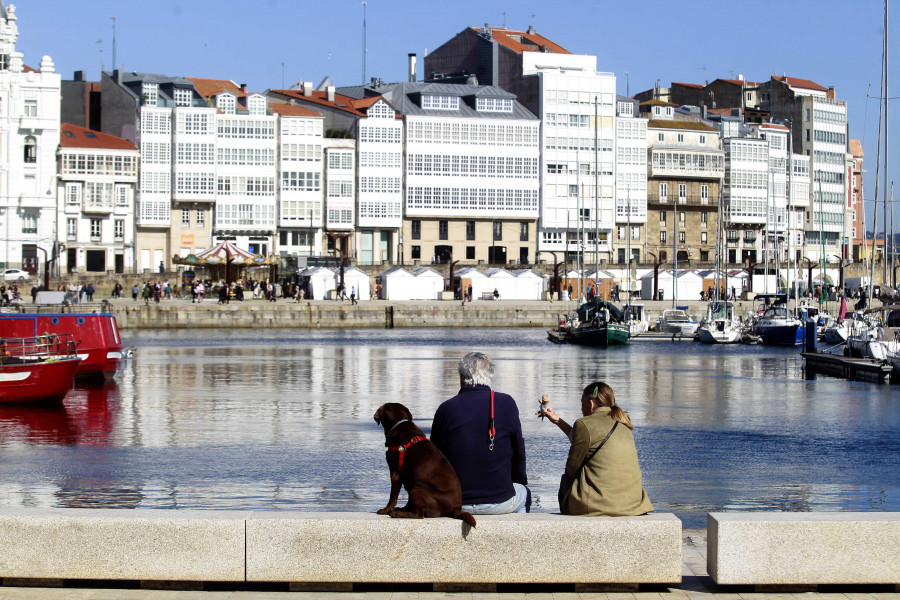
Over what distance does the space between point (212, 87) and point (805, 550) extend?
103395 millimetres

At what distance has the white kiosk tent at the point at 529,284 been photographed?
296 feet

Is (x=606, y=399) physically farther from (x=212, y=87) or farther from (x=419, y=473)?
(x=212, y=87)

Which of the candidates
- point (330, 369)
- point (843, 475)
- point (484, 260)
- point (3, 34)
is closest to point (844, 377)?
point (330, 369)

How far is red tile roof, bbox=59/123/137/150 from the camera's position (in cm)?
9374

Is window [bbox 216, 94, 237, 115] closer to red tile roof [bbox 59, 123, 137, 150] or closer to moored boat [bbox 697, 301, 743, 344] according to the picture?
red tile roof [bbox 59, 123, 137, 150]

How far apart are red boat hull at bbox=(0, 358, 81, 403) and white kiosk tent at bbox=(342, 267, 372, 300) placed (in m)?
55.9

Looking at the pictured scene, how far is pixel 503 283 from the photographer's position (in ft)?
293

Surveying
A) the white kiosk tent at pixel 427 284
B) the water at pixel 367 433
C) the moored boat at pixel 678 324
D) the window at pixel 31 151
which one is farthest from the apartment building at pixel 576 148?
the water at pixel 367 433

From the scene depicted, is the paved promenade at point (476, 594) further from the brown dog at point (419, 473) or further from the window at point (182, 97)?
the window at point (182, 97)

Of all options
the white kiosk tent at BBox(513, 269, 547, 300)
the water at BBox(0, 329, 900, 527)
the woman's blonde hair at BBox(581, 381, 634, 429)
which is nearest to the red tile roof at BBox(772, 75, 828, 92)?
the white kiosk tent at BBox(513, 269, 547, 300)

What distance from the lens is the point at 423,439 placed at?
8.91 m

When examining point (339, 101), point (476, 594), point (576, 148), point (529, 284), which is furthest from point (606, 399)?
point (339, 101)

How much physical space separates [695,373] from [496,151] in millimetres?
61694

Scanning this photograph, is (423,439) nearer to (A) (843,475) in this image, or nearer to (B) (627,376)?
(A) (843,475)
